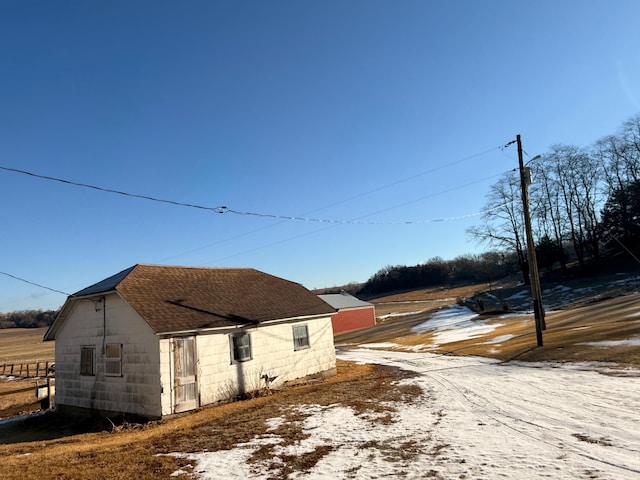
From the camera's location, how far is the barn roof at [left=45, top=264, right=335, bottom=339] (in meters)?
15.7

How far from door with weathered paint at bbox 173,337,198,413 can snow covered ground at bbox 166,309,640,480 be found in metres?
4.41

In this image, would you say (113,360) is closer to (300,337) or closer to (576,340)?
(300,337)

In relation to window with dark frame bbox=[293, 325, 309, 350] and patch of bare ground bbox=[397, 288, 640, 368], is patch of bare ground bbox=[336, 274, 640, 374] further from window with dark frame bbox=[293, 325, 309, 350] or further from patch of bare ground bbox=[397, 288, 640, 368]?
window with dark frame bbox=[293, 325, 309, 350]

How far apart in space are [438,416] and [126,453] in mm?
7578

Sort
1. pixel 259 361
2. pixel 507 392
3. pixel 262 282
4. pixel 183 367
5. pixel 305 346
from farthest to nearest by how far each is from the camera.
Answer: pixel 262 282
pixel 305 346
pixel 259 361
pixel 183 367
pixel 507 392

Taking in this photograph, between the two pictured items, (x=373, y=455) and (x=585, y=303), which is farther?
(x=585, y=303)

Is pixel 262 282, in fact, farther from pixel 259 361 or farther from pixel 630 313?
pixel 630 313

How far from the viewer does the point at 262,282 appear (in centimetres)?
2408

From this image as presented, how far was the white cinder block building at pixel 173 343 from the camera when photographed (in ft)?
48.3

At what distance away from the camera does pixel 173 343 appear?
14781mm

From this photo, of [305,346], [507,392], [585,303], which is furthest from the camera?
[585,303]

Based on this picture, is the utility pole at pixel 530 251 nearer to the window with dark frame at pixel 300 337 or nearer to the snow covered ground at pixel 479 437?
the snow covered ground at pixel 479 437

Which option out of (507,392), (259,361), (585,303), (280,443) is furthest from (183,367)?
(585,303)

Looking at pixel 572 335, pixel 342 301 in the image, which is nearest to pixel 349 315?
pixel 342 301
